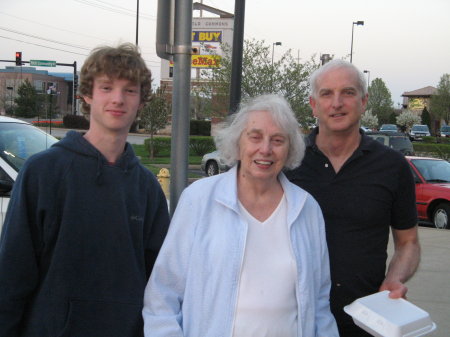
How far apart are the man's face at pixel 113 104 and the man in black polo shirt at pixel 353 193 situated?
36.4 inches

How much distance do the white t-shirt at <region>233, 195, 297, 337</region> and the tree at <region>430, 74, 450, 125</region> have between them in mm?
73802

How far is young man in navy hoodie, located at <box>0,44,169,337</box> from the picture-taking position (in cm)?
204

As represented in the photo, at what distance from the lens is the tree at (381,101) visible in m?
74.8

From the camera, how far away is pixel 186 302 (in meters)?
2.08

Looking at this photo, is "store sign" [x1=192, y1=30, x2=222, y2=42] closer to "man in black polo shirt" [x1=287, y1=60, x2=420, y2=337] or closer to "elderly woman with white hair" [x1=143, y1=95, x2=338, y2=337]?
"man in black polo shirt" [x1=287, y1=60, x2=420, y2=337]

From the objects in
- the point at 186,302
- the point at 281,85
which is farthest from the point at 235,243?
the point at 281,85

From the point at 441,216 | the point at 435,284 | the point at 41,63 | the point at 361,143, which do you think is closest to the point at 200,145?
the point at 41,63

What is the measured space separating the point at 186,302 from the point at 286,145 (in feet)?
2.64

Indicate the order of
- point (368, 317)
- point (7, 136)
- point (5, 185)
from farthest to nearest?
point (7, 136) < point (5, 185) < point (368, 317)

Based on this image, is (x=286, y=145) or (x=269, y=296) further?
(x=286, y=145)

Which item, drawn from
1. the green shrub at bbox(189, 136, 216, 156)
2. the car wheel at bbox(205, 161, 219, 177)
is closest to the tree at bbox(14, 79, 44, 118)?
the green shrub at bbox(189, 136, 216, 156)

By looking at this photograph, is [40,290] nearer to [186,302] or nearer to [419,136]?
[186,302]

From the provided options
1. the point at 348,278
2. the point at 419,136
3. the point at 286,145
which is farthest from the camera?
the point at 419,136

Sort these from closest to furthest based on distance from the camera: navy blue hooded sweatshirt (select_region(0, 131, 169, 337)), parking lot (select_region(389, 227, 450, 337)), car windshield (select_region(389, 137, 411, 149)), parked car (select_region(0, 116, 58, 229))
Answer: navy blue hooded sweatshirt (select_region(0, 131, 169, 337)) → parked car (select_region(0, 116, 58, 229)) → parking lot (select_region(389, 227, 450, 337)) → car windshield (select_region(389, 137, 411, 149))
